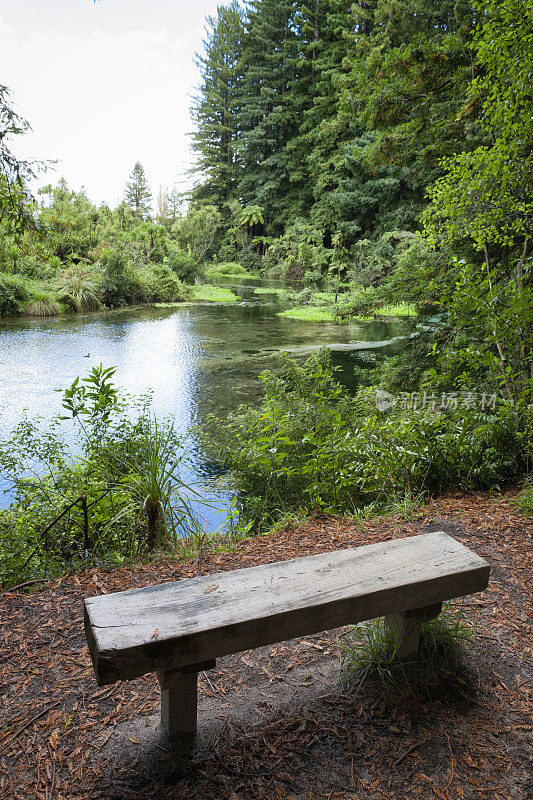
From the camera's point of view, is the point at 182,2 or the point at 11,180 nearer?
the point at 11,180

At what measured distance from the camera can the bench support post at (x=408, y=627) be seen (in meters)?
1.44

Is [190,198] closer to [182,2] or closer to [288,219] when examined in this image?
[288,219]

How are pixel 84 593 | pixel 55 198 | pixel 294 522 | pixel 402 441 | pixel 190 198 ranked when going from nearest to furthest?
pixel 84 593
pixel 294 522
pixel 402 441
pixel 55 198
pixel 190 198

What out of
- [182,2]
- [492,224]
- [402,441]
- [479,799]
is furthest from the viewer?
[182,2]

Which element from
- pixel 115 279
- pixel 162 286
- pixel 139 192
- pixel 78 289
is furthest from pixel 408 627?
pixel 139 192

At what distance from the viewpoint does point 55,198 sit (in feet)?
63.8

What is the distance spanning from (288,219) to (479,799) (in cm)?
2903

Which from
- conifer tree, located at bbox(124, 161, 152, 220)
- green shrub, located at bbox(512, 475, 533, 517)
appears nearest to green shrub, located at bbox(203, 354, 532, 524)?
green shrub, located at bbox(512, 475, 533, 517)

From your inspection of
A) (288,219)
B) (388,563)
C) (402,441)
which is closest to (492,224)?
(402,441)

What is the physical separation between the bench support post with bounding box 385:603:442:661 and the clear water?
269 centimetres

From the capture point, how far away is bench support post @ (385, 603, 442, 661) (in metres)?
1.44

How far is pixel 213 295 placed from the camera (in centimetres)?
1844

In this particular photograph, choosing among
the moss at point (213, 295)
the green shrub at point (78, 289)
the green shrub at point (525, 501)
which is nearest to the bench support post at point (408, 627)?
the green shrub at point (525, 501)

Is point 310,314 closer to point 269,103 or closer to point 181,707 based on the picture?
point 181,707
